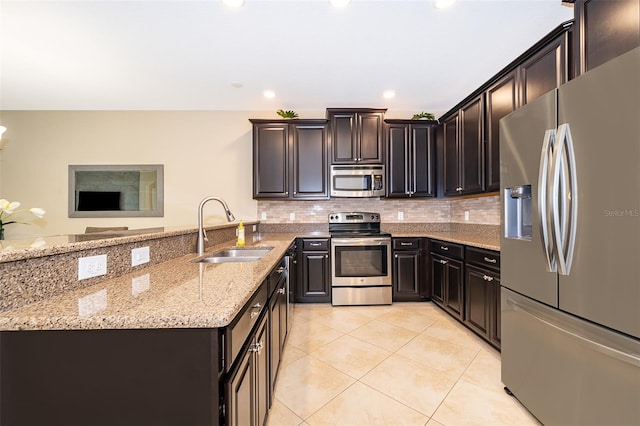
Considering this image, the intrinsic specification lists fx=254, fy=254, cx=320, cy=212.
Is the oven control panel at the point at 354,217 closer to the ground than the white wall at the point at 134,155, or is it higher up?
closer to the ground

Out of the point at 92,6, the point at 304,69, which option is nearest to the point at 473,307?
the point at 304,69

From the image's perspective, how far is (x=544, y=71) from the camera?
1.83 meters

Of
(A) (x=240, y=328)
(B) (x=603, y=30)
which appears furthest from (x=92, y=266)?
(B) (x=603, y=30)

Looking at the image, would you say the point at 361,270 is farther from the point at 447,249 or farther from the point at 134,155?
the point at 134,155

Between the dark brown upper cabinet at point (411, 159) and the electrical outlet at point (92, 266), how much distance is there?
3.10 meters

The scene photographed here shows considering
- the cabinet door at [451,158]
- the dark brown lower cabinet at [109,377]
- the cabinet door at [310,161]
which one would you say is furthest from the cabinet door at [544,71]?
the dark brown lower cabinet at [109,377]

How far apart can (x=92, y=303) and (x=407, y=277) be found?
121 inches

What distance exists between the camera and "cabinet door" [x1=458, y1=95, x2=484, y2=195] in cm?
258

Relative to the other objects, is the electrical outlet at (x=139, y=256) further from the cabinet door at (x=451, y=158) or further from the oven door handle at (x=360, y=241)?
the cabinet door at (x=451, y=158)

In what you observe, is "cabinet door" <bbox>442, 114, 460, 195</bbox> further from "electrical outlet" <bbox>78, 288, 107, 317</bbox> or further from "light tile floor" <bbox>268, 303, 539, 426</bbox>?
"electrical outlet" <bbox>78, 288, 107, 317</bbox>

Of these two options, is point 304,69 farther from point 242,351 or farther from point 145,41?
point 242,351

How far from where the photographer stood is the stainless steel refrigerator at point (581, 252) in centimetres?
96

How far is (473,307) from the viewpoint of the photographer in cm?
235

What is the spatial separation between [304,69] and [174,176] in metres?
2.57
